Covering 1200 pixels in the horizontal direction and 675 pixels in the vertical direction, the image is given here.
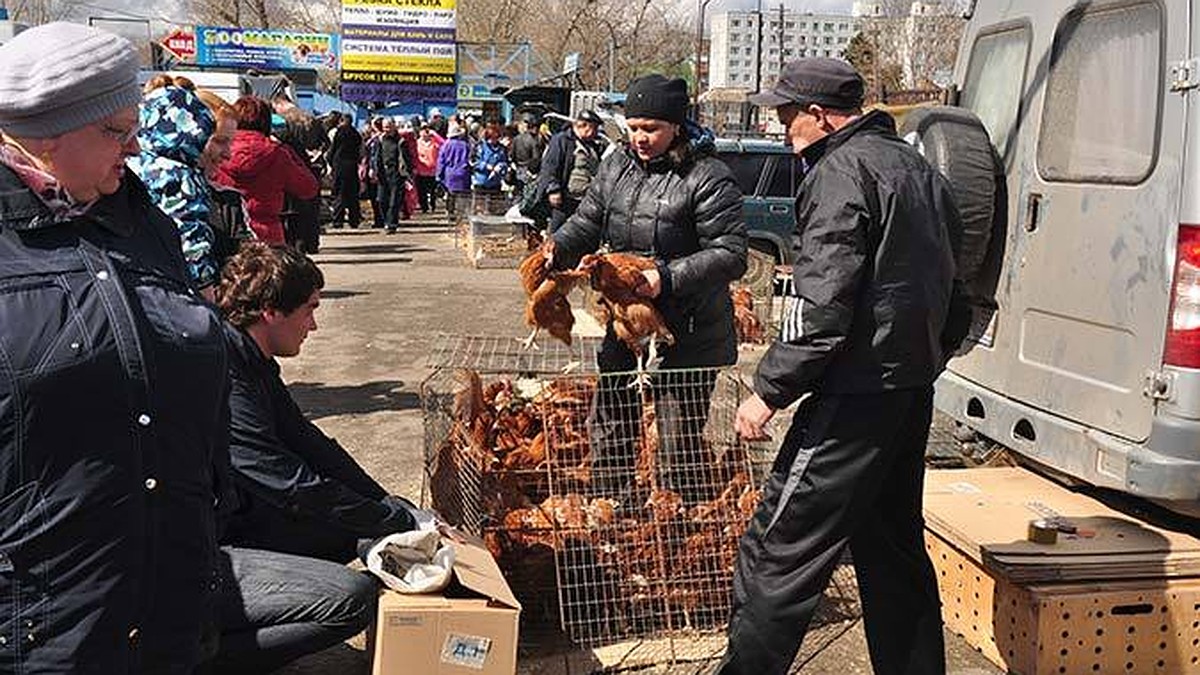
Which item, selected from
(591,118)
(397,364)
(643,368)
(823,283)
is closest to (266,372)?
(643,368)

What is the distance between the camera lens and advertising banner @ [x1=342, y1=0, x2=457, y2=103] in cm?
2486

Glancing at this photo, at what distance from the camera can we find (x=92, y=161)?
6.42 feet

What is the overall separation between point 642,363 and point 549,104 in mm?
19919

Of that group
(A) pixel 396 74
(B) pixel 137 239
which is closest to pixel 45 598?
(B) pixel 137 239

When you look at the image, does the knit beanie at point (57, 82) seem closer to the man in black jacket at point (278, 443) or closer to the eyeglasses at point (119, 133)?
the eyeglasses at point (119, 133)

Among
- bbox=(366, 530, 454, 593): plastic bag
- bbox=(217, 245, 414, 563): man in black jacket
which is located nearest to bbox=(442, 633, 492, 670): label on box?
bbox=(366, 530, 454, 593): plastic bag

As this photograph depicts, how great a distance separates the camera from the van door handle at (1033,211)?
4.65 meters

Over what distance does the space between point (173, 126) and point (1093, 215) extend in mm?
3664

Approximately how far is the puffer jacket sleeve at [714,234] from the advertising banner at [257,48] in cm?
3389

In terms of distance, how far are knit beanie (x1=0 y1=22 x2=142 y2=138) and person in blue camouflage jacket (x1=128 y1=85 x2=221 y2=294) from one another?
240 centimetres

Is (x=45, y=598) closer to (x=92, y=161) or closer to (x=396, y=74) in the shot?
(x=92, y=161)

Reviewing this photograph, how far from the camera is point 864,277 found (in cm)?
314

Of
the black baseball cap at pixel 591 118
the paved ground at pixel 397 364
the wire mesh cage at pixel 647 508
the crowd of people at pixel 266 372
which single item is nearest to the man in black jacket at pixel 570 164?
the black baseball cap at pixel 591 118

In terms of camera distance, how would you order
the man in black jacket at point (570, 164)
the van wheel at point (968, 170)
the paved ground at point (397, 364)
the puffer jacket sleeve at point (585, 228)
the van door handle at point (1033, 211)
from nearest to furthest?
the paved ground at point (397, 364)
the van wheel at point (968, 170)
the puffer jacket sleeve at point (585, 228)
the van door handle at point (1033, 211)
the man in black jacket at point (570, 164)
